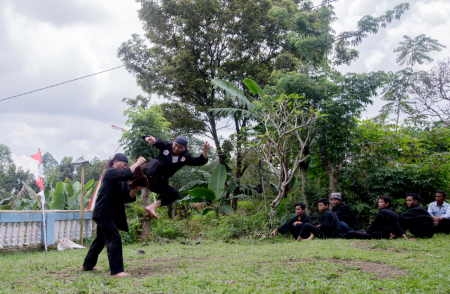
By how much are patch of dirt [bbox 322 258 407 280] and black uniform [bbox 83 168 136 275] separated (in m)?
3.11

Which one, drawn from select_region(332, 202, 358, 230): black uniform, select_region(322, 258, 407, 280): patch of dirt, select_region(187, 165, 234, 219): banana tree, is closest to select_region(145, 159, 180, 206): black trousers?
select_region(322, 258, 407, 280): patch of dirt

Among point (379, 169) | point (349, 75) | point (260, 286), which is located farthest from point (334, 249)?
point (349, 75)

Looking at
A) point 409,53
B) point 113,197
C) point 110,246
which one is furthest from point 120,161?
point 409,53

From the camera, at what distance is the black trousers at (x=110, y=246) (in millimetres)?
4465

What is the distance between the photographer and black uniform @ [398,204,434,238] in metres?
7.70

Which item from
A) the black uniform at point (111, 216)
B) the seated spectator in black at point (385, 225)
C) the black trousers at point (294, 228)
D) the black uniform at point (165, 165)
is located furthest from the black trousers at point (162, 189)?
the seated spectator in black at point (385, 225)

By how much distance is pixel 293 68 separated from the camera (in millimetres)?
15922

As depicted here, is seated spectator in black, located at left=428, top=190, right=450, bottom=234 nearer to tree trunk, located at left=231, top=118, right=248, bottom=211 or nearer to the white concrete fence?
tree trunk, located at left=231, top=118, right=248, bottom=211

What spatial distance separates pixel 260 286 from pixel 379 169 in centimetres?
816

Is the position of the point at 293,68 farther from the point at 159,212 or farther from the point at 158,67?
the point at 159,212

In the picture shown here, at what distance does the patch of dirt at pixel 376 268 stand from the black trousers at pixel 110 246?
10.1 ft

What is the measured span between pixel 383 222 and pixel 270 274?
4559 millimetres

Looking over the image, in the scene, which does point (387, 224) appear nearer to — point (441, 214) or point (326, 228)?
point (326, 228)

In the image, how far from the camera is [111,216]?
4.84 meters
